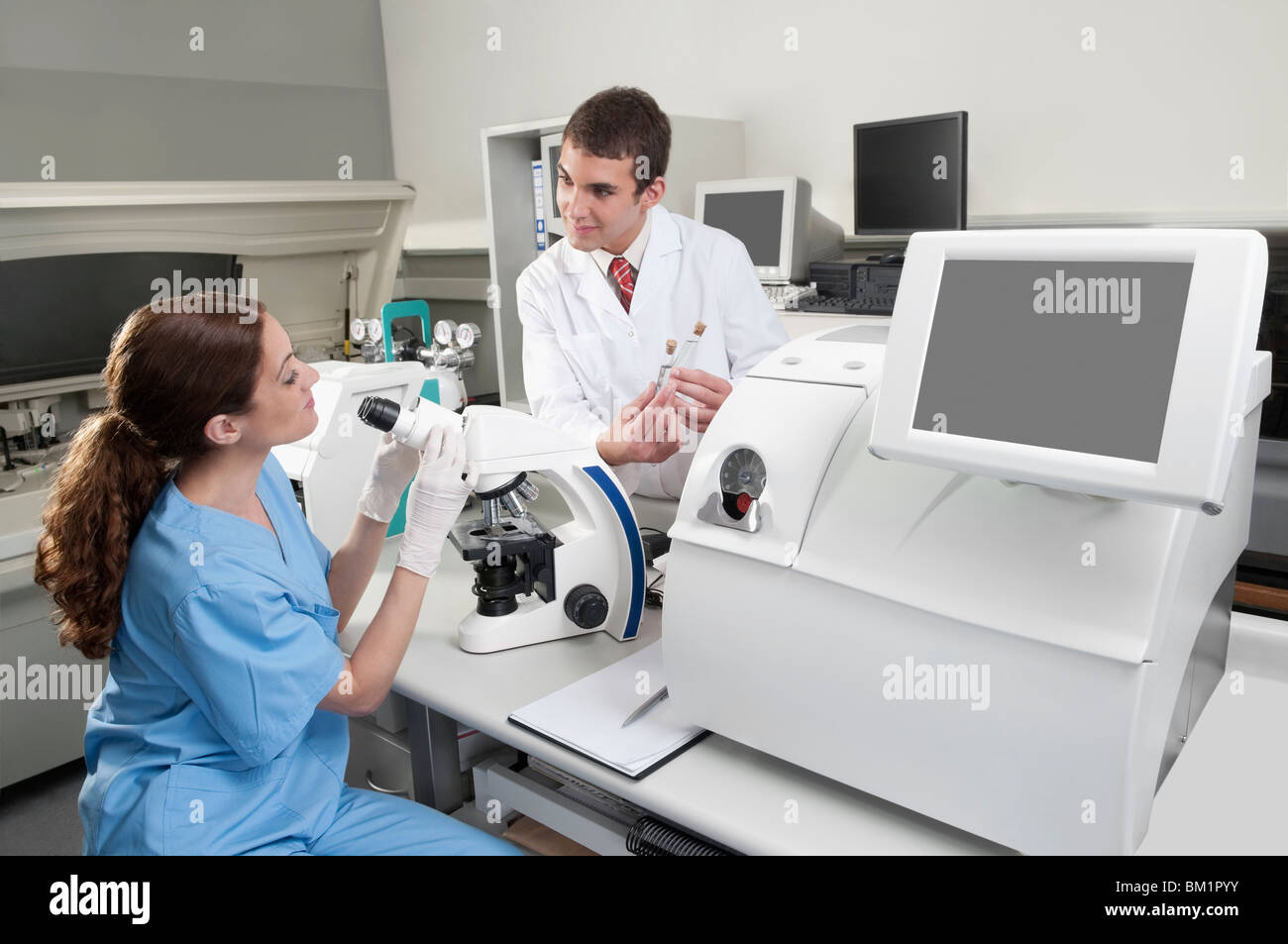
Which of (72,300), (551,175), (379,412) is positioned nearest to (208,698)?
(379,412)

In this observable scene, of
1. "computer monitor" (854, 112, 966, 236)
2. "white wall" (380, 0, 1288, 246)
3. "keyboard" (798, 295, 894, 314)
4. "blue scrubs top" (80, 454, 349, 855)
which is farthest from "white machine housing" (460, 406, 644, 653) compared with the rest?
"white wall" (380, 0, 1288, 246)

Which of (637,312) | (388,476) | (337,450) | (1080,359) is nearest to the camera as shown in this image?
(1080,359)

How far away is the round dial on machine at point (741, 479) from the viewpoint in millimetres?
1070

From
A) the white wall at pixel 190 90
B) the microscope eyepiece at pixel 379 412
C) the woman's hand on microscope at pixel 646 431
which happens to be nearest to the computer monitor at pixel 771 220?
the woman's hand on microscope at pixel 646 431

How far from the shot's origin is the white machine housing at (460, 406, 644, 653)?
1.33 meters

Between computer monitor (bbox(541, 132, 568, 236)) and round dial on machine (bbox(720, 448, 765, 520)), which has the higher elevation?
computer monitor (bbox(541, 132, 568, 236))

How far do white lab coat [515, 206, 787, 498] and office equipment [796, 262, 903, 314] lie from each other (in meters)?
0.52

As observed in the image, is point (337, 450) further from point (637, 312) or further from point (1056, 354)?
point (1056, 354)

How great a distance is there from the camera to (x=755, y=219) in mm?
2928

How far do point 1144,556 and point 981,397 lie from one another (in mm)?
193

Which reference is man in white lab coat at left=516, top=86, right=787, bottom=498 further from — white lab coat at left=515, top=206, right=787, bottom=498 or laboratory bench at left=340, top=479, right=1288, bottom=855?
laboratory bench at left=340, top=479, right=1288, bottom=855

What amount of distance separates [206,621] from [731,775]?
0.61 m

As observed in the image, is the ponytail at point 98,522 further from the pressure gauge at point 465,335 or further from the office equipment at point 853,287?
the office equipment at point 853,287

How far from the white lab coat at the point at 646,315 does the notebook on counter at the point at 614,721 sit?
2.81 feet
